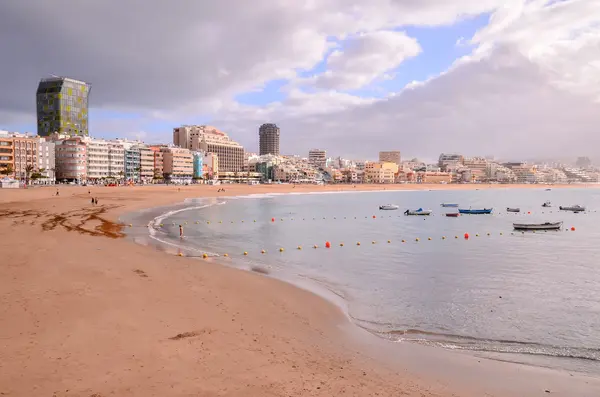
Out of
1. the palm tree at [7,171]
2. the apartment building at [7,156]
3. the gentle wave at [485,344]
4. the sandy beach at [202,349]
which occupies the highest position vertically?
the apartment building at [7,156]

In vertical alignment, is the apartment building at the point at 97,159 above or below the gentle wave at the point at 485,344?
above

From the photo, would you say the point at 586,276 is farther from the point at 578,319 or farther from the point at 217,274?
the point at 217,274

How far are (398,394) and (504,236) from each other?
3583 cm

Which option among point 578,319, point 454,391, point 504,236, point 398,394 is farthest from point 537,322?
point 504,236

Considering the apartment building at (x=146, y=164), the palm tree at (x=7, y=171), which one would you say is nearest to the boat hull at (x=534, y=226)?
the palm tree at (x=7, y=171)

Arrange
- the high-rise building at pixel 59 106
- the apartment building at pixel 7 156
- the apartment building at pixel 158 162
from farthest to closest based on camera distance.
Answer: the high-rise building at pixel 59 106 → the apartment building at pixel 158 162 → the apartment building at pixel 7 156

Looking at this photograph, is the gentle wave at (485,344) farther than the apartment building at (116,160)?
No

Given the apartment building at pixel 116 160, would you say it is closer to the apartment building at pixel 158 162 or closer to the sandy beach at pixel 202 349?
the apartment building at pixel 158 162

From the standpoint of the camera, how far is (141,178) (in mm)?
159125

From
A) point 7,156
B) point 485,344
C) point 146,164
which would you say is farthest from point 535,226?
point 146,164

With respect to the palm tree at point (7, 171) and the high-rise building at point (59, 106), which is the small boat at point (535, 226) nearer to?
the palm tree at point (7, 171)

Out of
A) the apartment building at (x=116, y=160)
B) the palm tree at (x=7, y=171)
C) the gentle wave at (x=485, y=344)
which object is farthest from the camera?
A: the apartment building at (x=116, y=160)

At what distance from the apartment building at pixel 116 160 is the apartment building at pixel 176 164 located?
2381cm

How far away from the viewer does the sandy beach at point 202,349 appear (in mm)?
7738
